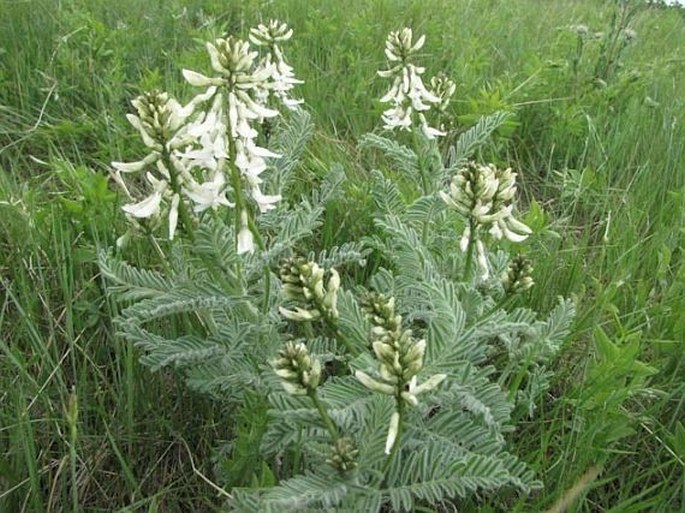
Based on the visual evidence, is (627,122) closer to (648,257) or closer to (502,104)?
(502,104)

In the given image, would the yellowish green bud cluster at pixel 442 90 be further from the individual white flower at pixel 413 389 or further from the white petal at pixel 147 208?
the individual white flower at pixel 413 389

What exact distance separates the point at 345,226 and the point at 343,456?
4.09ft

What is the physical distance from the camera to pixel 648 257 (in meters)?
2.42

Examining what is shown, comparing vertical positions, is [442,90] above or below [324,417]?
above

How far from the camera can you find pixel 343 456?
1289 mm

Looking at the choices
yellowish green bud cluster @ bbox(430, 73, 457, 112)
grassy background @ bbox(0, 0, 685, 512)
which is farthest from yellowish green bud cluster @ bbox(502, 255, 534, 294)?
yellowish green bud cluster @ bbox(430, 73, 457, 112)

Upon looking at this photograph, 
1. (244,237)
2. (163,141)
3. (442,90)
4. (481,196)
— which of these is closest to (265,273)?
(244,237)

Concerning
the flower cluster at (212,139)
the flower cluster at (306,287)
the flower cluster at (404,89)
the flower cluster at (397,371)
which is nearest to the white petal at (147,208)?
the flower cluster at (212,139)

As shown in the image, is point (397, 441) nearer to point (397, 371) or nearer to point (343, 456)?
point (343, 456)

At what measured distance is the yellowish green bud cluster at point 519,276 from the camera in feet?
5.03

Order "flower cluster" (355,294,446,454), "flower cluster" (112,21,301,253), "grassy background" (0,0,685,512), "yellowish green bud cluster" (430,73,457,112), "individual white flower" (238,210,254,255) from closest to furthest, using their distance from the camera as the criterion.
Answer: "flower cluster" (355,294,446,454)
"flower cluster" (112,21,301,253)
"individual white flower" (238,210,254,255)
"grassy background" (0,0,685,512)
"yellowish green bud cluster" (430,73,457,112)

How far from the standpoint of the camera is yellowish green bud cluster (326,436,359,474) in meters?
1.29

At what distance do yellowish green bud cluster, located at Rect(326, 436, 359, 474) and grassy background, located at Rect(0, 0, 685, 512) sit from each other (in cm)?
35

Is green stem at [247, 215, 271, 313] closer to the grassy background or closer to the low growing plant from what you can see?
the low growing plant
